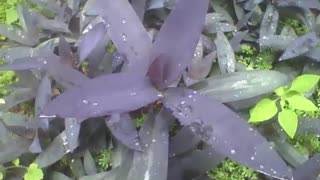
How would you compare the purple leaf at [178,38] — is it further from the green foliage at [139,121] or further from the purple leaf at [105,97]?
the green foliage at [139,121]

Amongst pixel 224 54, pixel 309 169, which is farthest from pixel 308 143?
pixel 224 54

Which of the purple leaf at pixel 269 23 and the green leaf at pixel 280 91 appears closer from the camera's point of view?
the green leaf at pixel 280 91

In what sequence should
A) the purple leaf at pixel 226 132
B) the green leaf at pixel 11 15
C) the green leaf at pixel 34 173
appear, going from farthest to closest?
1. the green leaf at pixel 11 15
2. the green leaf at pixel 34 173
3. the purple leaf at pixel 226 132

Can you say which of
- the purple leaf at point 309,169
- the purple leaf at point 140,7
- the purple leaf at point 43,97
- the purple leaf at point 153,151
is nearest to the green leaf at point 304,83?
the purple leaf at point 309,169

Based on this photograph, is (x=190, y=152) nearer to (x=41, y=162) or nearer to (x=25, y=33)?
(x=41, y=162)

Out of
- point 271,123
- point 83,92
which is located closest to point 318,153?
point 271,123

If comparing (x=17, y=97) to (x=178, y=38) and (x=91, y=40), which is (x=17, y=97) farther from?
(x=178, y=38)

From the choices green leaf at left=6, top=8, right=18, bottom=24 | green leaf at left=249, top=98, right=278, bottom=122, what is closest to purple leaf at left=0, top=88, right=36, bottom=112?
green leaf at left=6, top=8, right=18, bottom=24

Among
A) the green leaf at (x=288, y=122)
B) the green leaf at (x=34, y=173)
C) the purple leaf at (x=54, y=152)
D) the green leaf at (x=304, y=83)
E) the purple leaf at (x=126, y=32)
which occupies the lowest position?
the green leaf at (x=34, y=173)
